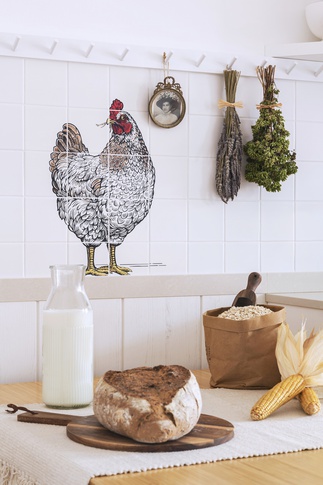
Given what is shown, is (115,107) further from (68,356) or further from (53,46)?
(68,356)

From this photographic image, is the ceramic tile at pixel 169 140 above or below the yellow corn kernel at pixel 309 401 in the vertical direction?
above

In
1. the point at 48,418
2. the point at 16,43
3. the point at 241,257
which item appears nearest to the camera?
the point at 48,418

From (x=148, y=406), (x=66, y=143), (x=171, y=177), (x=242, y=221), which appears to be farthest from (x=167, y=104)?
(x=148, y=406)

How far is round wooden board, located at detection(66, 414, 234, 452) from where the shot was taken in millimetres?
1160

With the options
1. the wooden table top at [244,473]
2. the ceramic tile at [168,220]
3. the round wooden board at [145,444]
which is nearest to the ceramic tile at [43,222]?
the ceramic tile at [168,220]

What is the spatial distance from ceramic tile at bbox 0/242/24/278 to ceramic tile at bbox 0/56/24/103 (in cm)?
38

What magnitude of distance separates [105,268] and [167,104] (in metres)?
0.51

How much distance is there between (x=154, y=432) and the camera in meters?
1.15

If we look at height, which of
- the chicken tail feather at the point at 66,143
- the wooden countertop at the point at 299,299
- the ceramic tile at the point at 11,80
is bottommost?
the wooden countertop at the point at 299,299

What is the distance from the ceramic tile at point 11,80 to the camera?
2.03 meters

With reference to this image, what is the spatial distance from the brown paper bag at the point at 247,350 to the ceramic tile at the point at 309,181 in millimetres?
737

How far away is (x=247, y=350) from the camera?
5.65ft

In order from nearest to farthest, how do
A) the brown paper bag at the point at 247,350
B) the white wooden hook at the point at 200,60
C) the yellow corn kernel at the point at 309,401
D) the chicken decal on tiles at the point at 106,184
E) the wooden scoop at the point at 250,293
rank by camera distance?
the yellow corn kernel at the point at 309,401 < the brown paper bag at the point at 247,350 < the wooden scoop at the point at 250,293 < the chicken decal on tiles at the point at 106,184 < the white wooden hook at the point at 200,60

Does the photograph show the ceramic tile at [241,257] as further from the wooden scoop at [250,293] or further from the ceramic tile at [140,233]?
the wooden scoop at [250,293]
